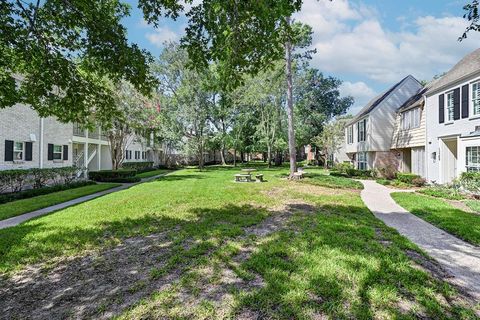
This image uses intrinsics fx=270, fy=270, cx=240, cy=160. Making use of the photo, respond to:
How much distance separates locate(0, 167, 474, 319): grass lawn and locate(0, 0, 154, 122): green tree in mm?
3382

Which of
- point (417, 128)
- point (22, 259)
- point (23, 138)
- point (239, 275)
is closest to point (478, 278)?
point (239, 275)

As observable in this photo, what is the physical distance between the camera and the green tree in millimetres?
6004

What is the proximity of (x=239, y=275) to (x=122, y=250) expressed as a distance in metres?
2.64

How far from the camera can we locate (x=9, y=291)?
3.91 m

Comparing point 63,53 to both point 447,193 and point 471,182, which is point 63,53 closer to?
point 447,193

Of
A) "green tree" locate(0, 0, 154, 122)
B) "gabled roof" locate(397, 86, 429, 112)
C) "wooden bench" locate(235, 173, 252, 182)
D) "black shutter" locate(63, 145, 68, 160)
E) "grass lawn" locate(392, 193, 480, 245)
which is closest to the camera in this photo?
"green tree" locate(0, 0, 154, 122)

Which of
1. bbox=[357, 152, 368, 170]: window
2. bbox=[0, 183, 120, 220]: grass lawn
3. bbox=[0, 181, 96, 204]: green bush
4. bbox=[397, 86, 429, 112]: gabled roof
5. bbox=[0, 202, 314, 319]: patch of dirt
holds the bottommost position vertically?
bbox=[0, 202, 314, 319]: patch of dirt

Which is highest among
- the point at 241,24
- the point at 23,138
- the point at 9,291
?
the point at 241,24

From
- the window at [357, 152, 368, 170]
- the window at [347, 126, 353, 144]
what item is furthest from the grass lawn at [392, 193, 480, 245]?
the window at [347, 126, 353, 144]

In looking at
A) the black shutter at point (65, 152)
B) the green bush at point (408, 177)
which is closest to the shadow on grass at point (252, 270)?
the green bush at point (408, 177)

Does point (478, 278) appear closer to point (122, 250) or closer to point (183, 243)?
point (183, 243)

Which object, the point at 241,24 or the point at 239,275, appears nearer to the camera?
the point at 239,275

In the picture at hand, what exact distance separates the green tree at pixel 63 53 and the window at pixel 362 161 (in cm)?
2108

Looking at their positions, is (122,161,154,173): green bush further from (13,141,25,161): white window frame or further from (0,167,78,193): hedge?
(13,141,25,161): white window frame
